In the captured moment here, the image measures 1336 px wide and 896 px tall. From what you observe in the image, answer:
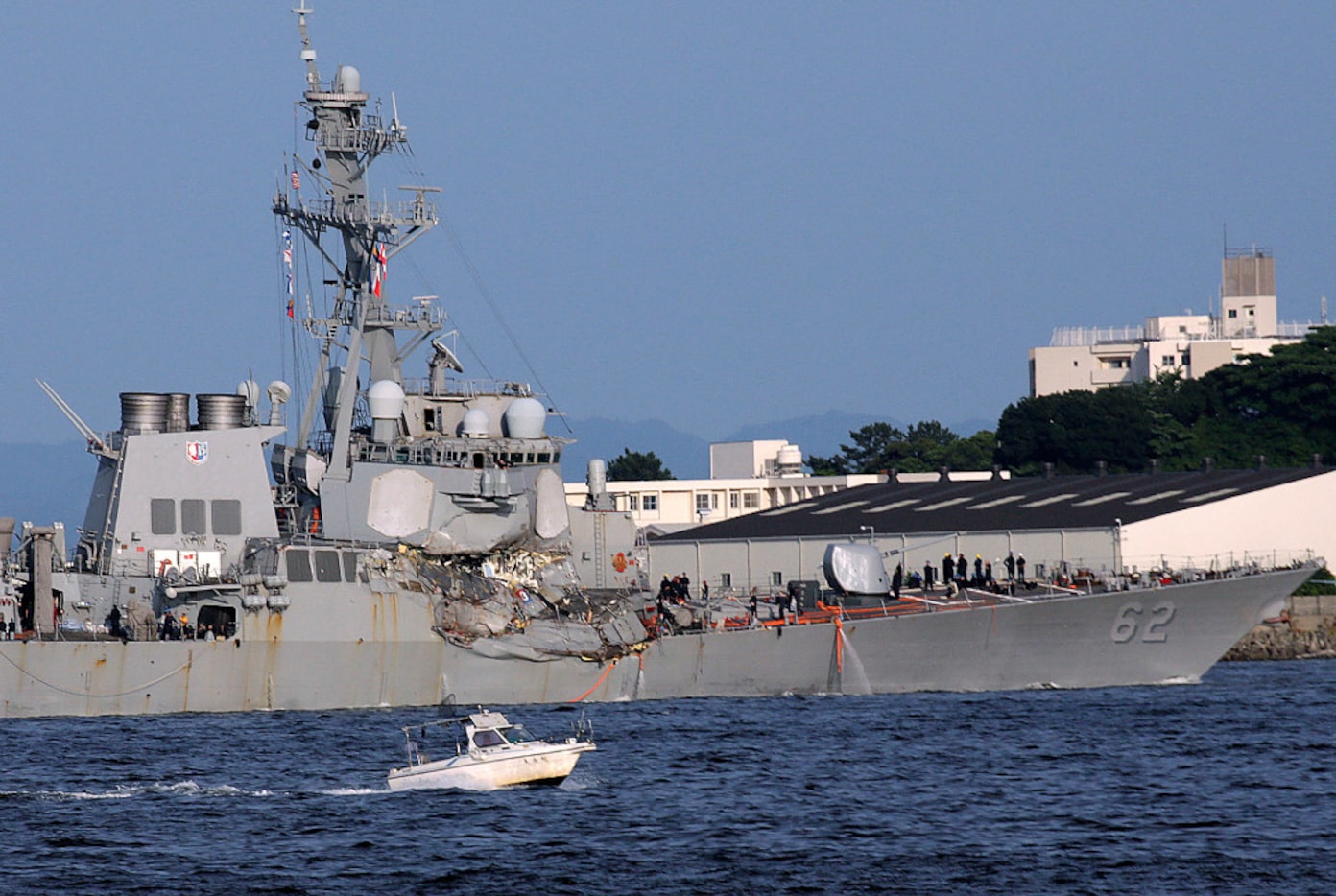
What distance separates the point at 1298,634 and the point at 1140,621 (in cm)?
2012

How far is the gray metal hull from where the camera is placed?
3622 cm

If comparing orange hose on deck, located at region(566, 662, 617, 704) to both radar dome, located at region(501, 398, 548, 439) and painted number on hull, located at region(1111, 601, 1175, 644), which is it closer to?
radar dome, located at region(501, 398, 548, 439)

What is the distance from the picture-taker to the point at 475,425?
40.2m

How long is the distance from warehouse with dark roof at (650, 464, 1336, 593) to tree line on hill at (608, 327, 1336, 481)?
15.5 metres

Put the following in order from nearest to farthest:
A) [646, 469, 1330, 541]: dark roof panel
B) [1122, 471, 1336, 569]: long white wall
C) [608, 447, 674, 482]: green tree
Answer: [1122, 471, 1336, 569]: long white wall, [646, 469, 1330, 541]: dark roof panel, [608, 447, 674, 482]: green tree

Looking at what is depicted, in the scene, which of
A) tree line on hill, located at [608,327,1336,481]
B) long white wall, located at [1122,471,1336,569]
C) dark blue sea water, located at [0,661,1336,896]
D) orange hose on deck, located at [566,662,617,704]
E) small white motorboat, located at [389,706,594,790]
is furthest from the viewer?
tree line on hill, located at [608,327,1336,481]

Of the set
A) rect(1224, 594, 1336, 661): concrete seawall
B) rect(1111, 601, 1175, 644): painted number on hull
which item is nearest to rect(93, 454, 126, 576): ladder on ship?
rect(1111, 601, 1175, 644): painted number on hull

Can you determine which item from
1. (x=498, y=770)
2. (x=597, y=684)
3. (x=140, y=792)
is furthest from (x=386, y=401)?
(x=498, y=770)

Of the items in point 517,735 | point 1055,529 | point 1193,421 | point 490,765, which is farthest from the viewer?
point 1193,421

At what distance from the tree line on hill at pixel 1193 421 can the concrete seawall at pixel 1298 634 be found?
16.7 m

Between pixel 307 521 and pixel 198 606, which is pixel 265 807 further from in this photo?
pixel 307 521

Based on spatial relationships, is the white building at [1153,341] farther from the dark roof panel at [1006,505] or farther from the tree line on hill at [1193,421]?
the dark roof panel at [1006,505]

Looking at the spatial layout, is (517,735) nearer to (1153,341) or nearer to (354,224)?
(354,224)

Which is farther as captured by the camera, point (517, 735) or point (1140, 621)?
point (1140, 621)
